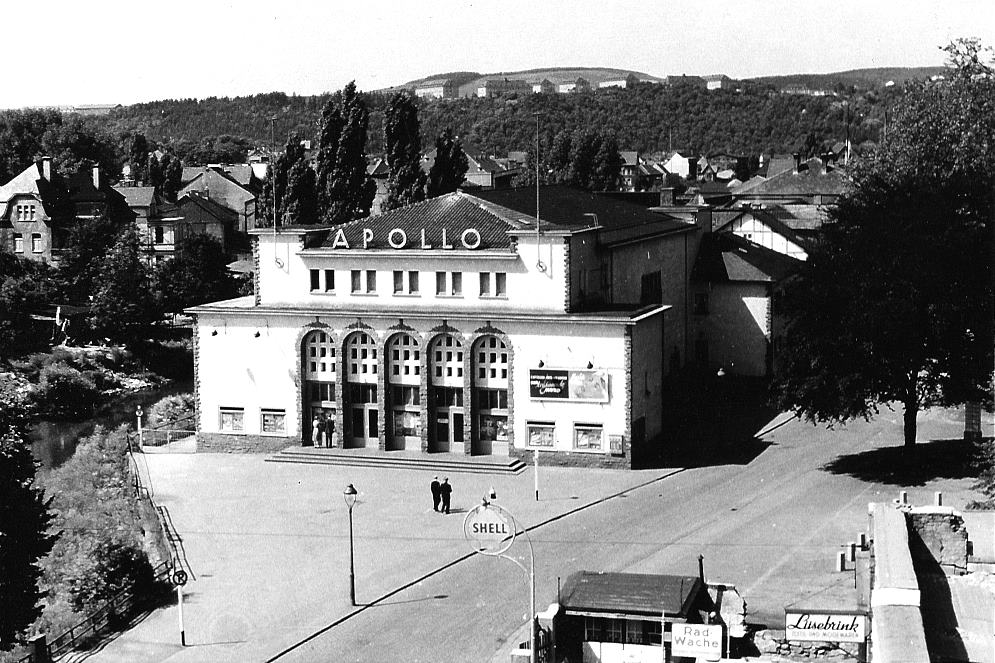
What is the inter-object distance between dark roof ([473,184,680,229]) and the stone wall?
2487 cm

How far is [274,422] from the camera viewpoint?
167 feet

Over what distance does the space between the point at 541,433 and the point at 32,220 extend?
62521 mm

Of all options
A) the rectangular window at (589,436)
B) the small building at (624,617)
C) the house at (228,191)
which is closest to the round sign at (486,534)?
the rectangular window at (589,436)

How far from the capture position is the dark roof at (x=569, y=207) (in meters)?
54.1

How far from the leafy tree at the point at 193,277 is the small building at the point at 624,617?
187 feet

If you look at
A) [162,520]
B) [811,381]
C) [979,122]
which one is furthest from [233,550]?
[979,122]

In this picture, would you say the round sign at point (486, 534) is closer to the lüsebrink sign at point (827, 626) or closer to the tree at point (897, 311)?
the tree at point (897, 311)

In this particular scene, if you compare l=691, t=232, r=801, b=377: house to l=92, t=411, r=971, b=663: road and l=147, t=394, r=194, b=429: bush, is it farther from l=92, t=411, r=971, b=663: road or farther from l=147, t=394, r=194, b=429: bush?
l=147, t=394, r=194, b=429: bush

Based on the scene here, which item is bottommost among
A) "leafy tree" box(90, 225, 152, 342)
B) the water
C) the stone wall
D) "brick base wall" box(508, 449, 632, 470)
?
the water

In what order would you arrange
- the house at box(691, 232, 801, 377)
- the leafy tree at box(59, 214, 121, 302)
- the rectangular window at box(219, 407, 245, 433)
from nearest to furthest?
1. the rectangular window at box(219, 407, 245, 433)
2. the house at box(691, 232, 801, 377)
3. the leafy tree at box(59, 214, 121, 302)

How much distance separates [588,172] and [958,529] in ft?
316

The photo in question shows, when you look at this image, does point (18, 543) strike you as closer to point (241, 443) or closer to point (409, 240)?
point (241, 443)

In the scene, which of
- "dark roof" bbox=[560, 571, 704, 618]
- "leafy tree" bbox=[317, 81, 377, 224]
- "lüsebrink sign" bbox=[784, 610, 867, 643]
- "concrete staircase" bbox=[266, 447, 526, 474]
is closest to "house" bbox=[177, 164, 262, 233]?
"leafy tree" bbox=[317, 81, 377, 224]

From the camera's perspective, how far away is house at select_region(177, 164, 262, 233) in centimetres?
12888
